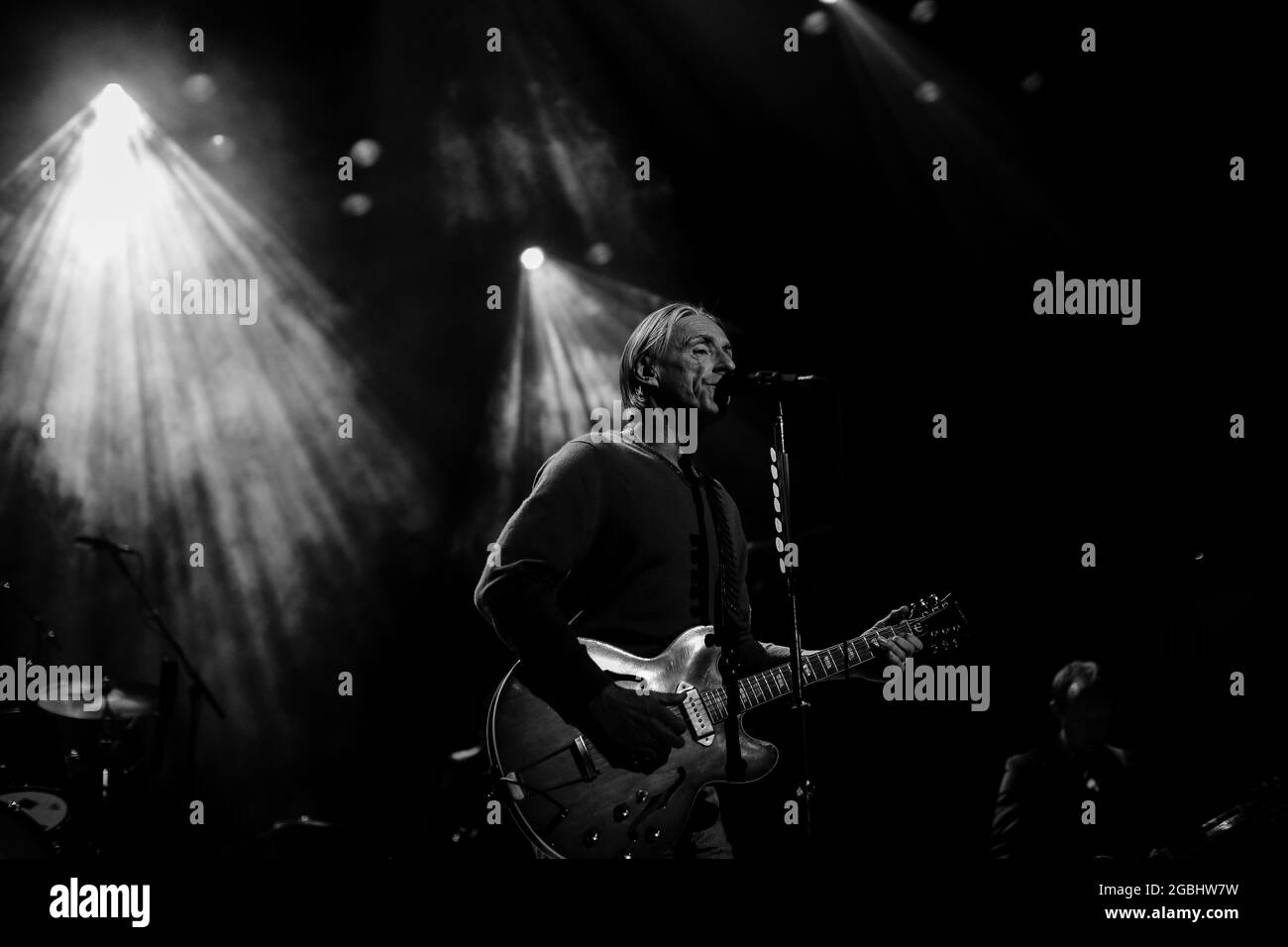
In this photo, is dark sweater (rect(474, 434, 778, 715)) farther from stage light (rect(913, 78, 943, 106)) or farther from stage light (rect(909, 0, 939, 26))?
stage light (rect(909, 0, 939, 26))

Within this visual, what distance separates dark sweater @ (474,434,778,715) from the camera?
282 cm

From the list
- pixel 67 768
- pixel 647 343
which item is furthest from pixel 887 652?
Answer: pixel 67 768

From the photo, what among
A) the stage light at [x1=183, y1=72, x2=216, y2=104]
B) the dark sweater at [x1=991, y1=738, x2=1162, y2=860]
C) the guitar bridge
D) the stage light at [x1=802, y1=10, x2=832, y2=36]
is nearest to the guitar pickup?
the guitar bridge

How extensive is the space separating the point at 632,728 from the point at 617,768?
0.43ft

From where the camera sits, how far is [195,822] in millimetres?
6414

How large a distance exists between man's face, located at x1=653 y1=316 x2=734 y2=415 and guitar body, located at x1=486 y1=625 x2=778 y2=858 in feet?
2.68

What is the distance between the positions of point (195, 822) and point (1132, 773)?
17.7 feet

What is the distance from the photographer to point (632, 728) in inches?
111

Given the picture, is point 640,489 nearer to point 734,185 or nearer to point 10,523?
point 734,185

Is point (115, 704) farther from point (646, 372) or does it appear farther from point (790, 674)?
point (790, 674)

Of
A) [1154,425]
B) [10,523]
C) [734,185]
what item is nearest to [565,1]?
[734,185]

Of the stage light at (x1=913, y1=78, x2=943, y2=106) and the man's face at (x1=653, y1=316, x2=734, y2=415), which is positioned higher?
the stage light at (x1=913, y1=78, x2=943, y2=106)

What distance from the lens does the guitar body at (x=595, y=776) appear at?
2.80 metres

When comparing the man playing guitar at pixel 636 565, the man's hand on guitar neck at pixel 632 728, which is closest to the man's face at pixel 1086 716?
the man playing guitar at pixel 636 565
